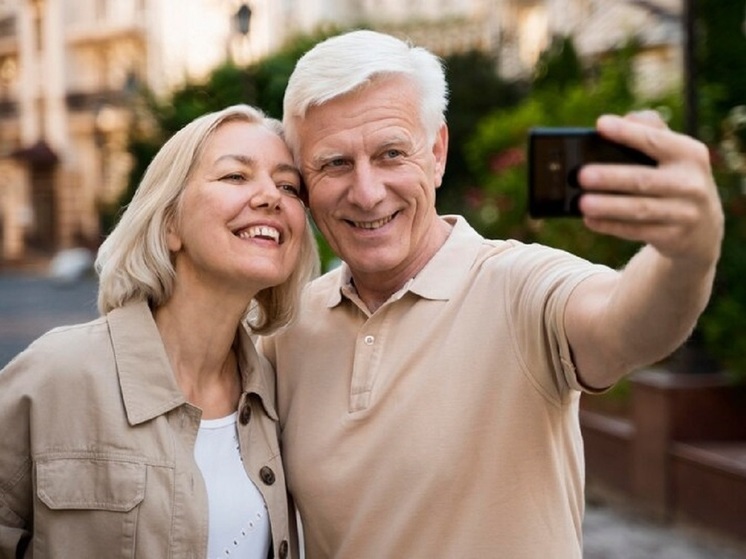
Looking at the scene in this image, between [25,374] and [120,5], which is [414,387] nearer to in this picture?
[25,374]

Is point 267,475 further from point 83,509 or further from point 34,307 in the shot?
point 34,307

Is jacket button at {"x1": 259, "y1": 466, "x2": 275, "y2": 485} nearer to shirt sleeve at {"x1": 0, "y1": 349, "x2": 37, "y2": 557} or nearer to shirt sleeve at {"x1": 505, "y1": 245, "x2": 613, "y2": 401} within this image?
shirt sleeve at {"x1": 0, "y1": 349, "x2": 37, "y2": 557}

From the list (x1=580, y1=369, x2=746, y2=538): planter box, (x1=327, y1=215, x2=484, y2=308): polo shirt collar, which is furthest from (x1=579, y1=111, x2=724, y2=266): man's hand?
(x1=580, y1=369, x2=746, y2=538): planter box

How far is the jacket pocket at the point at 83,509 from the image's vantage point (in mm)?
2330

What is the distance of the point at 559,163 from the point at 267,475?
1.29 meters

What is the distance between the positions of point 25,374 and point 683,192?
1.61m

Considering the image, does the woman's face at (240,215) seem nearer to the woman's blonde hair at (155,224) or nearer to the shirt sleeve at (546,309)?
the woman's blonde hair at (155,224)

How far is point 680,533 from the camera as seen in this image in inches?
278

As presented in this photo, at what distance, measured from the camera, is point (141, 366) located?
8.21 feet

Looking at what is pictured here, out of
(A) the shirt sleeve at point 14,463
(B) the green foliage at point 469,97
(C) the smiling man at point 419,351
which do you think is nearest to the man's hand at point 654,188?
(C) the smiling man at point 419,351

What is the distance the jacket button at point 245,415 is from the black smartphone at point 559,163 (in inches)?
48.4

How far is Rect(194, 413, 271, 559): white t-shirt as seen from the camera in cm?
248

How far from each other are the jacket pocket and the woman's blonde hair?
480 millimetres

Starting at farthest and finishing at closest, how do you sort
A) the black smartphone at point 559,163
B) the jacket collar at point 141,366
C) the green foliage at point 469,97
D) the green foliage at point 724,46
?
the green foliage at point 469,97 → the green foliage at point 724,46 → the jacket collar at point 141,366 → the black smartphone at point 559,163
